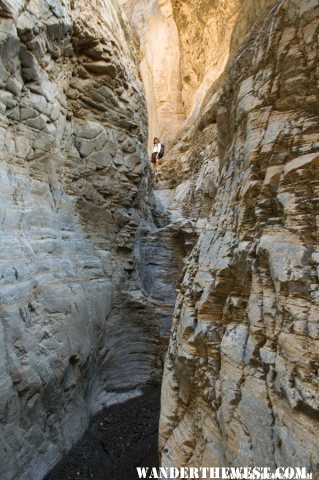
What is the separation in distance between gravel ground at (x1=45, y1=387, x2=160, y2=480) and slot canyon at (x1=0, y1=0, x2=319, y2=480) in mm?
31

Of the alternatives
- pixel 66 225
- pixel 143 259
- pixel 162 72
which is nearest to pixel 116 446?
pixel 66 225

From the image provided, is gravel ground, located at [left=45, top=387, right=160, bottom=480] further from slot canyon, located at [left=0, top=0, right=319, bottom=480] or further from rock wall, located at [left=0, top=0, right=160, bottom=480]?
rock wall, located at [left=0, top=0, right=160, bottom=480]

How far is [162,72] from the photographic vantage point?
60.5 ft

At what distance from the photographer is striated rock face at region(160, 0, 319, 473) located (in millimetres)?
2861

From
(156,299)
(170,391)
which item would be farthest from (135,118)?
(170,391)

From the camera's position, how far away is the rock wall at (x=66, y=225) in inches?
226

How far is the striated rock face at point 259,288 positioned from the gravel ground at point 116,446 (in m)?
2.66

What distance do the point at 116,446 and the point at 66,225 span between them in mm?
5025

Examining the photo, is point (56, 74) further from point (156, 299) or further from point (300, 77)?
point (156, 299)

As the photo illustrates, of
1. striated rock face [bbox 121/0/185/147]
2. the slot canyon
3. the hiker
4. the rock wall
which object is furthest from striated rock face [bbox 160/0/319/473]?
striated rock face [bbox 121/0/185/147]

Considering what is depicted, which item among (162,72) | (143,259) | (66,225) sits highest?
(162,72)

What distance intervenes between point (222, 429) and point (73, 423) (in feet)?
14.6

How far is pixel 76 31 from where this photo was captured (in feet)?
25.5

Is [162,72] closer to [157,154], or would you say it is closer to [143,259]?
[157,154]
